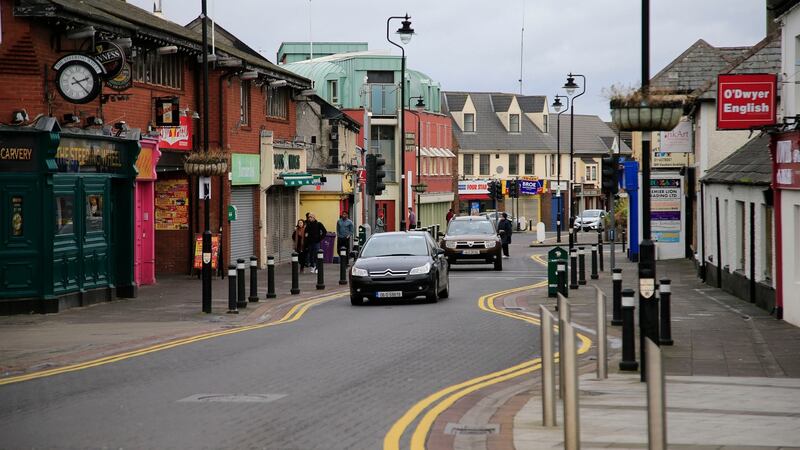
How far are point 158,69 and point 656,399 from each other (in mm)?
27970

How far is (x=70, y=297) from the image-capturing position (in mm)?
24938

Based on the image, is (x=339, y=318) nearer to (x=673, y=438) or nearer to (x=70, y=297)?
(x=70, y=297)

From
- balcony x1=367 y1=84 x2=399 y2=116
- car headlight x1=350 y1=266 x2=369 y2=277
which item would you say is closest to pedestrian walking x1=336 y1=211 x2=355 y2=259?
car headlight x1=350 y1=266 x2=369 y2=277

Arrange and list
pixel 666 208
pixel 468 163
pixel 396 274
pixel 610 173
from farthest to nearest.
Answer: pixel 468 163 < pixel 666 208 < pixel 610 173 < pixel 396 274

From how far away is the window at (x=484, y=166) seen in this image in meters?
105

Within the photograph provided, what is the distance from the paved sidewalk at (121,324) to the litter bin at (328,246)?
42.2 feet

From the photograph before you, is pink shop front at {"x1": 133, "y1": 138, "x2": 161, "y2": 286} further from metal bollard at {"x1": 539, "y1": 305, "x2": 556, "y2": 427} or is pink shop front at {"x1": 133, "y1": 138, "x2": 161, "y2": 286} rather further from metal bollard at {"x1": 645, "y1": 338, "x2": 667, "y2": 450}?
metal bollard at {"x1": 645, "y1": 338, "x2": 667, "y2": 450}

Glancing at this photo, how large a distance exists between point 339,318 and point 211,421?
1179cm

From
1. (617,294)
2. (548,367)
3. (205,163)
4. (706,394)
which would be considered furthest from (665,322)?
(205,163)

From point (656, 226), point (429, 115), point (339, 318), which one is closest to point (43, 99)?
point (339, 318)

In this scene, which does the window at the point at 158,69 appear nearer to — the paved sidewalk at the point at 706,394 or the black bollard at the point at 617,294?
the paved sidewalk at the point at 706,394

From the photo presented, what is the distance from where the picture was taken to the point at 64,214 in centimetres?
2480

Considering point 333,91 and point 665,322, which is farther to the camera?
point 333,91

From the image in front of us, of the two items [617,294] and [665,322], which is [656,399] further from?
[617,294]
